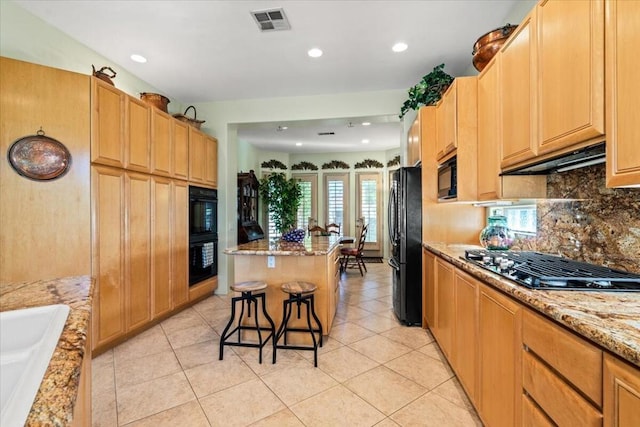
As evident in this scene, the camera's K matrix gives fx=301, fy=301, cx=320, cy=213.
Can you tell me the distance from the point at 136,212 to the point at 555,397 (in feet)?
11.0

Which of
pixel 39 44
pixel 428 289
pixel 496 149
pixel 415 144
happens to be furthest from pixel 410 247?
pixel 39 44

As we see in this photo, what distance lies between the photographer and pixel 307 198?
7.81 m

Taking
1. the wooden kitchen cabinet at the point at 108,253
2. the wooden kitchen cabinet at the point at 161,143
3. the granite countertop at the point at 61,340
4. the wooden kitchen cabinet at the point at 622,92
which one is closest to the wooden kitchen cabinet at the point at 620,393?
the wooden kitchen cabinet at the point at 622,92

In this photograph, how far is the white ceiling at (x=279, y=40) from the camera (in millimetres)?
2486

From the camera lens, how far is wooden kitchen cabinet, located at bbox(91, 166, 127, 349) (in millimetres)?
2570

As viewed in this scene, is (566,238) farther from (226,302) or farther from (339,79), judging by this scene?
(226,302)

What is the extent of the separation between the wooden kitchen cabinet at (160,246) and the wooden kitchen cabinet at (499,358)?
3.10m

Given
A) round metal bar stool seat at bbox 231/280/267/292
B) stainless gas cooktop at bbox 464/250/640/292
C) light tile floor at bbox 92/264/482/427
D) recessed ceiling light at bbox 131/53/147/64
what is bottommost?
light tile floor at bbox 92/264/482/427

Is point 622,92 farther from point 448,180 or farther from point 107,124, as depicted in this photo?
point 107,124

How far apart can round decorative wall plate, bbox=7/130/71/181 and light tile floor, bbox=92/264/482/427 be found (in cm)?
161

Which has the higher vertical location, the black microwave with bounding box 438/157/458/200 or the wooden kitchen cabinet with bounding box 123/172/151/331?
the black microwave with bounding box 438/157/458/200

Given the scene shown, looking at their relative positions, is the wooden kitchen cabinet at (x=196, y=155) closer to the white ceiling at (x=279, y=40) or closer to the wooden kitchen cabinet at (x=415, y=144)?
the white ceiling at (x=279, y=40)

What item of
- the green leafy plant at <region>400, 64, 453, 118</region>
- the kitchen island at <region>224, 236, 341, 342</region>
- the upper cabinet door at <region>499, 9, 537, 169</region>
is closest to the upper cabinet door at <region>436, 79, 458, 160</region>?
the green leafy plant at <region>400, 64, 453, 118</region>

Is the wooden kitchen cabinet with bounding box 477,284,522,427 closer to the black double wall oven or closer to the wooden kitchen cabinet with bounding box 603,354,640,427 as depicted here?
the wooden kitchen cabinet with bounding box 603,354,640,427
